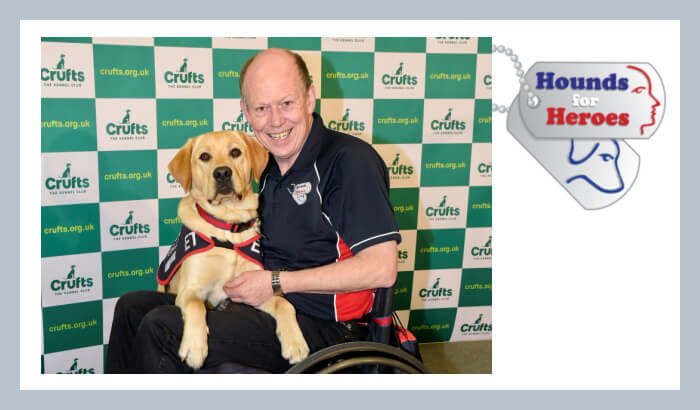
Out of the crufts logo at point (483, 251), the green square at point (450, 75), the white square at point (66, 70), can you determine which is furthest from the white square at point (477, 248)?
the white square at point (66, 70)

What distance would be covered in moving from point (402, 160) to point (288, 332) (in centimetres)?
149

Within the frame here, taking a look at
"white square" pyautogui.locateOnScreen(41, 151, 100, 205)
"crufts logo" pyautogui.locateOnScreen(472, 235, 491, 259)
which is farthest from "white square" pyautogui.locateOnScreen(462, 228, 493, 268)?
"white square" pyautogui.locateOnScreen(41, 151, 100, 205)

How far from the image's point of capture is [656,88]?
3.84 feet

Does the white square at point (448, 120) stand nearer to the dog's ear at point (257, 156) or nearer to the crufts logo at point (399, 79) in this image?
the crufts logo at point (399, 79)

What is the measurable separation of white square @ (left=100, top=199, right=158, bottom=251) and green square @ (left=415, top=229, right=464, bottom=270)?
149 centimetres

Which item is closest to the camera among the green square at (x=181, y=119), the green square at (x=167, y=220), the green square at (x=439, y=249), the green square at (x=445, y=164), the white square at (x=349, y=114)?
the green square at (x=181, y=119)

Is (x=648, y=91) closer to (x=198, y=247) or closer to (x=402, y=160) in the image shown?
(x=198, y=247)

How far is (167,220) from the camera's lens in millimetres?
2529

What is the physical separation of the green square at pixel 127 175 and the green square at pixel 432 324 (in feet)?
5.49

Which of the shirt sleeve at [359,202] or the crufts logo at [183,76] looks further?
the crufts logo at [183,76]

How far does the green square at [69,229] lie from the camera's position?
2.28 metres
